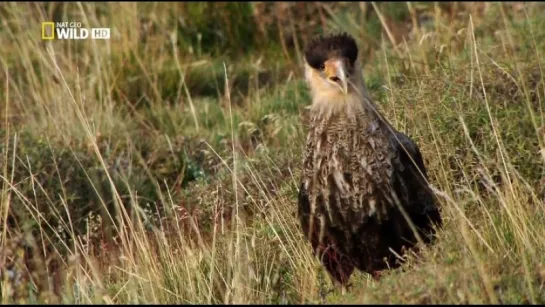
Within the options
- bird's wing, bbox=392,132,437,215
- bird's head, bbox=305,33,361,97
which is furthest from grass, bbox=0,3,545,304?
bird's head, bbox=305,33,361,97

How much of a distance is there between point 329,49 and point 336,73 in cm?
13

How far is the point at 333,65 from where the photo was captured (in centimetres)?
452

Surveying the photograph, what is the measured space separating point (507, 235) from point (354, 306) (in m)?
1.07

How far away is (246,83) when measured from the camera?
901 centimetres

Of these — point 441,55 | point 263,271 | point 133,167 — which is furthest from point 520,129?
point 133,167

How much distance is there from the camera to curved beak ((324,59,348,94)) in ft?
14.6

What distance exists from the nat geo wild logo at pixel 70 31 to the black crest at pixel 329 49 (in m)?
3.79

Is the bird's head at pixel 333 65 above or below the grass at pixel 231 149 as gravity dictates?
above

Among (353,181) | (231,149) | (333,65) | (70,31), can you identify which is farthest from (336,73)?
(70,31)

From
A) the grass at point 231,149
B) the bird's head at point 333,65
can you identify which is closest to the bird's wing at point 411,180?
the grass at point 231,149

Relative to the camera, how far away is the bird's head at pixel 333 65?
4512mm

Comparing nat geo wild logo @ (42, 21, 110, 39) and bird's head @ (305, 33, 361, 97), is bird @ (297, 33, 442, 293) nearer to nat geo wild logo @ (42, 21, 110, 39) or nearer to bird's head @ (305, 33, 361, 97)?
bird's head @ (305, 33, 361, 97)

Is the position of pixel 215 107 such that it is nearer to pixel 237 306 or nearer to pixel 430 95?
pixel 430 95

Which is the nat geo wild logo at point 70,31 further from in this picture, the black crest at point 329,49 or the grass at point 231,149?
the black crest at point 329,49
